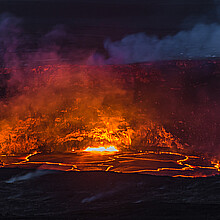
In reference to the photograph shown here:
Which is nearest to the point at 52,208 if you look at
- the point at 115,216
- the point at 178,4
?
the point at 115,216

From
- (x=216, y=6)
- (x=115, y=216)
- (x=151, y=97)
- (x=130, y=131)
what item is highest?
(x=216, y=6)

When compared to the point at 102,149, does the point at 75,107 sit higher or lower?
higher

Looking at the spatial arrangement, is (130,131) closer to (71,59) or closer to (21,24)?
(71,59)

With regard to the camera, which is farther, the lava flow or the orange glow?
the orange glow

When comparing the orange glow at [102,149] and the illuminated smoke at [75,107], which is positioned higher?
the illuminated smoke at [75,107]

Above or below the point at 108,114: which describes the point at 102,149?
below

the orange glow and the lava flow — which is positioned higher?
the lava flow

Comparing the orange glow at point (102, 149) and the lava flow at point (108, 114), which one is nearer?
the lava flow at point (108, 114)

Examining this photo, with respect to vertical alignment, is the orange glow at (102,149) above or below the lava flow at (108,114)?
below
